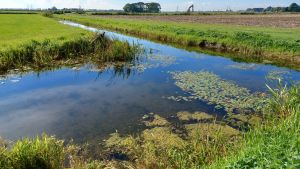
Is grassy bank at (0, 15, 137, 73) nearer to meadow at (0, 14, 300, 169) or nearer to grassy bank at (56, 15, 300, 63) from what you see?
meadow at (0, 14, 300, 169)

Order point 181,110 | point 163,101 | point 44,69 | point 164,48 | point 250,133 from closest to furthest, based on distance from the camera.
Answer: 1. point 250,133
2. point 181,110
3. point 163,101
4. point 44,69
5. point 164,48

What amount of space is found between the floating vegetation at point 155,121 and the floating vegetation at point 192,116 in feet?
2.27

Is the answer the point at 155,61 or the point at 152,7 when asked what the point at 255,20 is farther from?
the point at 152,7

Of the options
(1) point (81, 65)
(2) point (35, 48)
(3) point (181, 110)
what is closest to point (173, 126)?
(3) point (181, 110)

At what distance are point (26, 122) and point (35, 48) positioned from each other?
34.0ft

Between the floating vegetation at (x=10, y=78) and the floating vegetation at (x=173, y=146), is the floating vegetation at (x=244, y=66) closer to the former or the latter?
the floating vegetation at (x=173, y=146)

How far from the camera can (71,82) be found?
1808 cm

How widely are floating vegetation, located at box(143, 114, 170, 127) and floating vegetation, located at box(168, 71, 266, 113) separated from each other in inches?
97.1

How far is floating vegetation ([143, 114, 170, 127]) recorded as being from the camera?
11.5 metres

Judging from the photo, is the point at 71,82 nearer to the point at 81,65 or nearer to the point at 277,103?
the point at 81,65

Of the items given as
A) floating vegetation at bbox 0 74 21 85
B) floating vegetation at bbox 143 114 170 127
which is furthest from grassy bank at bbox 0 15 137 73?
floating vegetation at bbox 143 114 170 127

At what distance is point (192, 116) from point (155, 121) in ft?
4.92

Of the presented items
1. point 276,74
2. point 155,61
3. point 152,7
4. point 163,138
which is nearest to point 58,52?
point 155,61

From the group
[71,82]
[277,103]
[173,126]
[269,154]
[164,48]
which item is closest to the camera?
[269,154]
